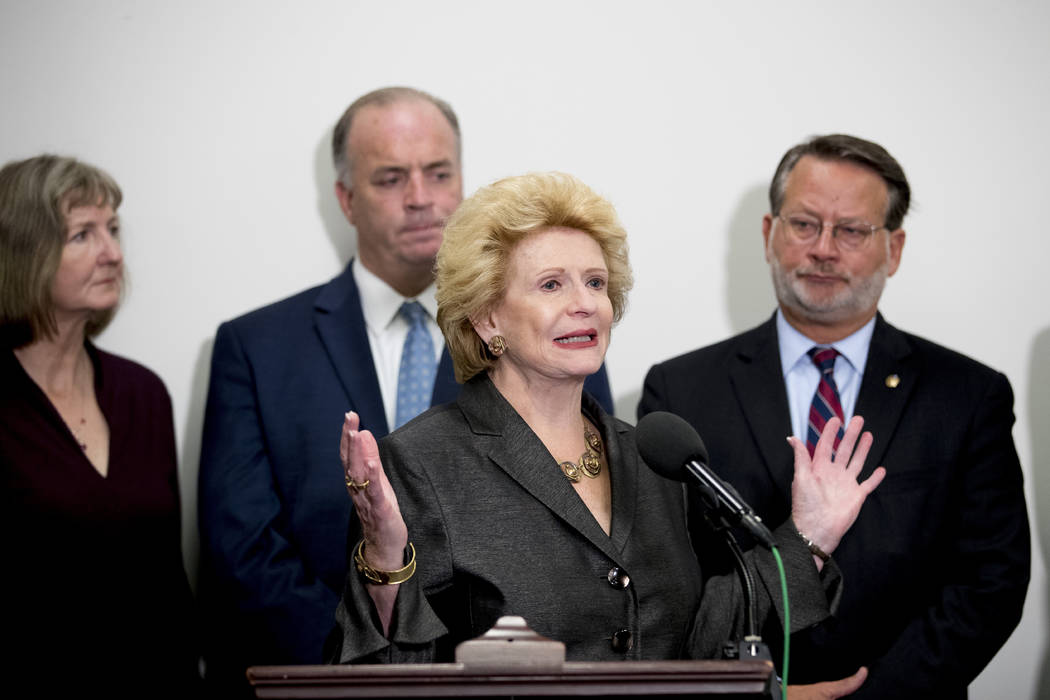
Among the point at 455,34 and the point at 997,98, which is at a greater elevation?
the point at 455,34

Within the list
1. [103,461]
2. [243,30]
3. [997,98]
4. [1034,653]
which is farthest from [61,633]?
[997,98]

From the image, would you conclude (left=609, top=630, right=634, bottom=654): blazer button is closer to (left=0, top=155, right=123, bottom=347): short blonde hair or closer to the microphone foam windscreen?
the microphone foam windscreen

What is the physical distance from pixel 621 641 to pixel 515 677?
81cm

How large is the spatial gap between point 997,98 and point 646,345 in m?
1.61

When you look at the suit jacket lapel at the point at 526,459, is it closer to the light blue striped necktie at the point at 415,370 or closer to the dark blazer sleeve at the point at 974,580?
the light blue striped necktie at the point at 415,370

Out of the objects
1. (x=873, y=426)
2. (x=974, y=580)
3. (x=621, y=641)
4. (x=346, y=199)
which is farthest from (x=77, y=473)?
(x=974, y=580)

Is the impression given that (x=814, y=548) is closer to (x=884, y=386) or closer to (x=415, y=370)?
(x=884, y=386)

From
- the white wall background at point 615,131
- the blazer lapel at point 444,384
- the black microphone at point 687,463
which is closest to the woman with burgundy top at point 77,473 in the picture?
the white wall background at point 615,131

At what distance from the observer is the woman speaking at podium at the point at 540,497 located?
234cm

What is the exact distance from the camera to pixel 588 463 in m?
2.63

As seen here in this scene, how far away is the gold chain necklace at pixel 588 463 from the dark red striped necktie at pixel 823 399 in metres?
0.87

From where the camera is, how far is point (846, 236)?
11.5ft

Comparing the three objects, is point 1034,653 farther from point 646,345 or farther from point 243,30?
point 243,30

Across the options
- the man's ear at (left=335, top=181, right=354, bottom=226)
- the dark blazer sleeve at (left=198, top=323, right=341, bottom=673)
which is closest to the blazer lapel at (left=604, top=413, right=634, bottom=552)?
the dark blazer sleeve at (left=198, top=323, right=341, bottom=673)
